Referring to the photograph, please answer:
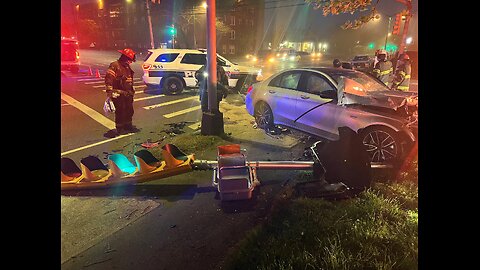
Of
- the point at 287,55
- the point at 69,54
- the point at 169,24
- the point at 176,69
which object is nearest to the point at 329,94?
the point at 176,69

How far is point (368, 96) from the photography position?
5.86m

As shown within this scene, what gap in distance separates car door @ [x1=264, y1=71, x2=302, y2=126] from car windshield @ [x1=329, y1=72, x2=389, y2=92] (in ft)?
2.86

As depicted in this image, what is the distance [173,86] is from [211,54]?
290 inches

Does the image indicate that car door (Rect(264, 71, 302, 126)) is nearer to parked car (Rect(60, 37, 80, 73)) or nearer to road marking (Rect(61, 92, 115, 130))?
road marking (Rect(61, 92, 115, 130))

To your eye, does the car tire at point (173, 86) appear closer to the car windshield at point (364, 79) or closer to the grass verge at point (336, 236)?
the car windshield at point (364, 79)

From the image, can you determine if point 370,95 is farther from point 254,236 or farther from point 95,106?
point 95,106

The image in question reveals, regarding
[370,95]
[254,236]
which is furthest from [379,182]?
[254,236]

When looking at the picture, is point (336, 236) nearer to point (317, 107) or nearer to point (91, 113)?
point (317, 107)

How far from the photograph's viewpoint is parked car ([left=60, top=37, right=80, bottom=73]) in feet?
61.6

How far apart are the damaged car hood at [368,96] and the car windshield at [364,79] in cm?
10
